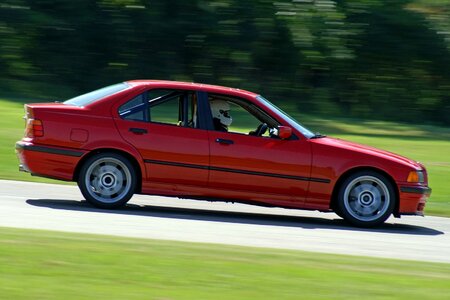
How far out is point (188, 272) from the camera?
274 inches

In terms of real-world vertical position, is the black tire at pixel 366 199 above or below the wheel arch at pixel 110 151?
below

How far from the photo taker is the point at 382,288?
682 cm

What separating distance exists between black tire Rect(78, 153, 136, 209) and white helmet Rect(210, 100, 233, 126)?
48.2 inches

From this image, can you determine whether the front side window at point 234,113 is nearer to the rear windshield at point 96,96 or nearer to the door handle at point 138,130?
the door handle at point 138,130

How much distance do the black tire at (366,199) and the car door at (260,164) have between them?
1.73 ft

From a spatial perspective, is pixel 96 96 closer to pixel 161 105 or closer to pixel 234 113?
pixel 161 105

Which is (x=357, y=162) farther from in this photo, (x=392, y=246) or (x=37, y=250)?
(x=37, y=250)

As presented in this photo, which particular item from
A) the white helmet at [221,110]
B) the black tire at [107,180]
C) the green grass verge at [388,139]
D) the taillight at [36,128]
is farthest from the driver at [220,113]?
the green grass verge at [388,139]

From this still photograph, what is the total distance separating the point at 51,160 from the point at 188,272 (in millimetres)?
4235

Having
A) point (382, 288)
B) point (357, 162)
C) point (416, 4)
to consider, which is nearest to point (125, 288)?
point (382, 288)

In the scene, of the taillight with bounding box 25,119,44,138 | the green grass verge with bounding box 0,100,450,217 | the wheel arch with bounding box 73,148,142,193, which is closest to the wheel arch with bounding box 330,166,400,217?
the green grass verge with bounding box 0,100,450,217

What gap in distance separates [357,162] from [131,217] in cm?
279

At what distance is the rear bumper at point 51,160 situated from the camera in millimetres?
10711

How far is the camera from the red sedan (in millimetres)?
10742
